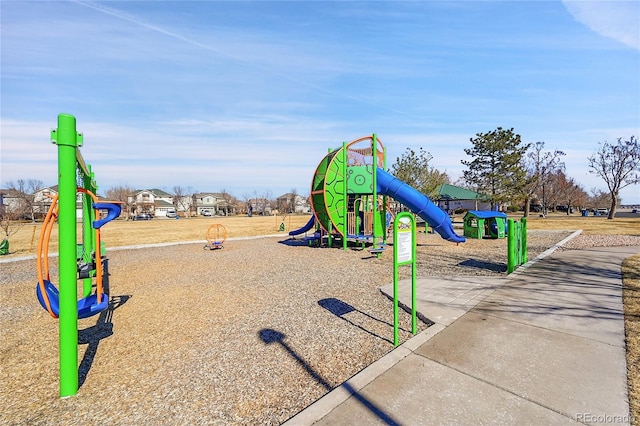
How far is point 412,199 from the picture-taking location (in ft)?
41.5

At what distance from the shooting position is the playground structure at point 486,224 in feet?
54.7

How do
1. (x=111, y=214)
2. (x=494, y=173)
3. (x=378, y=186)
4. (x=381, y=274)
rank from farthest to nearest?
(x=494, y=173) < (x=378, y=186) < (x=381, y=274) < (x=111, y=214)

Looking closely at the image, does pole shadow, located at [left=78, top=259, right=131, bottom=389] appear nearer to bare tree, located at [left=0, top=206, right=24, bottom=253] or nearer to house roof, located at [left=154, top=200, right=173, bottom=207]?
bare tree, located at [left=0, top=206, right=24, bottom=253]

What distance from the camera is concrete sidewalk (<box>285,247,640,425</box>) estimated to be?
106 inches

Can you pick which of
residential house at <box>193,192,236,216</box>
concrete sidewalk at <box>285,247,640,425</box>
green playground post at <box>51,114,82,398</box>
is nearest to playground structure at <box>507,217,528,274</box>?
concrete sidewalk at <box>285,247,640,425</box>

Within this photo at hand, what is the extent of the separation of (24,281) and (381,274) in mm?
9888

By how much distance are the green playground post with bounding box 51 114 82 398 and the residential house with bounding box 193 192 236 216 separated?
88.7 m

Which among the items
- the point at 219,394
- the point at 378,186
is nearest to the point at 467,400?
the point at 219,394

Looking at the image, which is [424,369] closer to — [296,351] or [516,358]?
[516,358]

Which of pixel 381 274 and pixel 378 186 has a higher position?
pixel 378 186

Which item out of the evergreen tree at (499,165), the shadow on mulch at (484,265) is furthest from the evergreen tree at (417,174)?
the shadow on mulch at (484,265)

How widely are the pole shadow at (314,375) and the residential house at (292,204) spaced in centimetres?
7907

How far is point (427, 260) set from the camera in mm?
10578

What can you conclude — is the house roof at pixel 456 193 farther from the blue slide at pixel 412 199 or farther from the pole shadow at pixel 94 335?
the pole shadow at pixel 94 335
